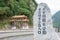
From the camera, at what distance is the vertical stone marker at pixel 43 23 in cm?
439

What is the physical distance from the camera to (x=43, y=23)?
443 centimetres

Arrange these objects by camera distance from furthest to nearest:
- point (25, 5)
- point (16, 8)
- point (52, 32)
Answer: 1. point (25, 5)
2. point (16, 8)
3. point (52, 32)

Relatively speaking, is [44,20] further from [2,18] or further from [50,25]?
[2,18]

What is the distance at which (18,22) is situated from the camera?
2248 cm

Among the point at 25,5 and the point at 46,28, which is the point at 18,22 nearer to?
the point at 25,5

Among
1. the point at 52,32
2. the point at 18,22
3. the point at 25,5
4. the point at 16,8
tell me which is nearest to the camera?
the point at 52,32

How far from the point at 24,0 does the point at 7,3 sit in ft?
13.3

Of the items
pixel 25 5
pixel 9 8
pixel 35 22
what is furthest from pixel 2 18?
pixel 35 22

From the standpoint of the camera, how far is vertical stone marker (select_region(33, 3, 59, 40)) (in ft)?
14.4

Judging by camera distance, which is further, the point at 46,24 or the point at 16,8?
the point at 16,8

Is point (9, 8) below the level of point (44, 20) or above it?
above

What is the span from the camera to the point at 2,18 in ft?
75.8

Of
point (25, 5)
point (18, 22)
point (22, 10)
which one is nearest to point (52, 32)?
point (18, 22)

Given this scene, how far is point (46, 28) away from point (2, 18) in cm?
1897
